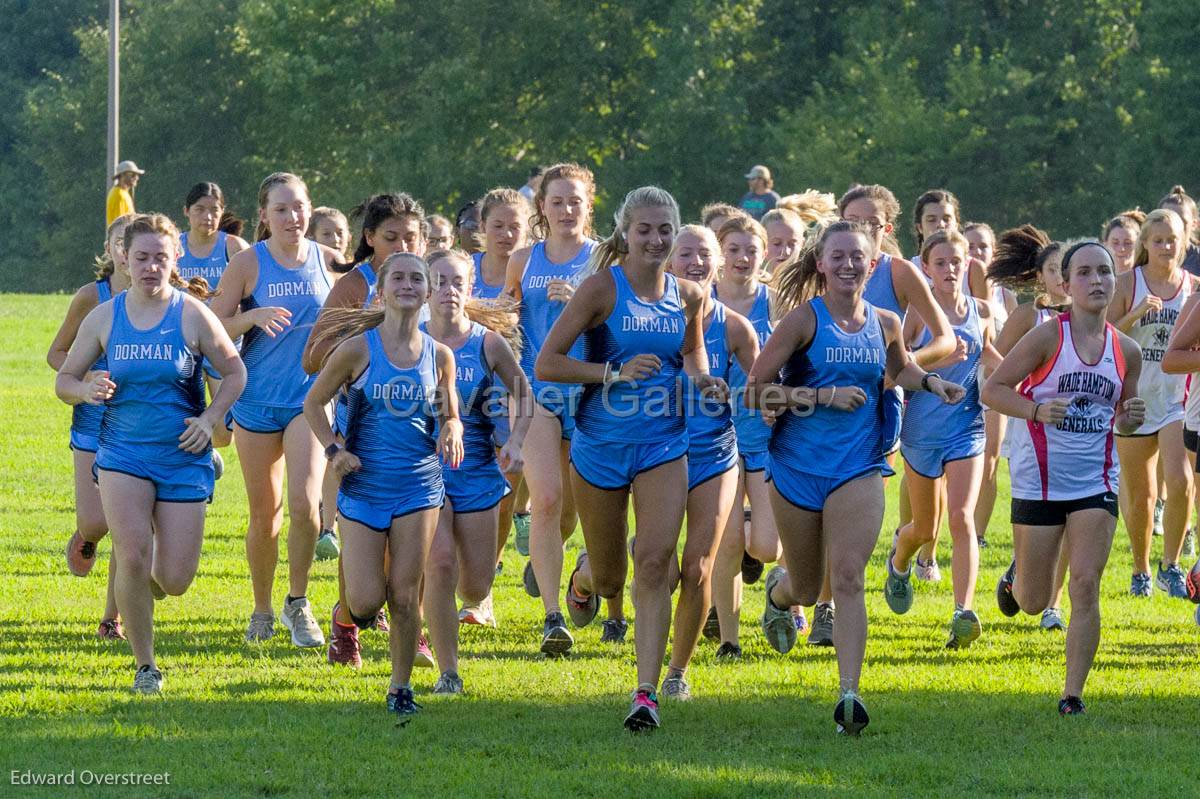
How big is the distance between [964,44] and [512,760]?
40695 millimetres

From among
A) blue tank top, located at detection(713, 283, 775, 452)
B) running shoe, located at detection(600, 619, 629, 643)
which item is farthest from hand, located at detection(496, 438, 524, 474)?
running shoe, located at detection(600, 619, 629, 643)

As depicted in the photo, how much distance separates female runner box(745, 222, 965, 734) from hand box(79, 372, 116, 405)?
9.06 feet

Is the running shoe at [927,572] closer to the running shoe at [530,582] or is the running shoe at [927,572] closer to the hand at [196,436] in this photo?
the running shoe at [530,582]

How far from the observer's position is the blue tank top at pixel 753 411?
9586mm

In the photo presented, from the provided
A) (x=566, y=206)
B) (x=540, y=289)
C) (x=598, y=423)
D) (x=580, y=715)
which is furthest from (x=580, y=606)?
(x=566, y=206)

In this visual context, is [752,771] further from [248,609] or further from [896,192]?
[896,192]

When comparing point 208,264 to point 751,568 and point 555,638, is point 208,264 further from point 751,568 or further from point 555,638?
point 751,568

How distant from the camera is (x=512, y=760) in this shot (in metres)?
7.06

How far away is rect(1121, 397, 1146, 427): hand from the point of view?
25.5 ft

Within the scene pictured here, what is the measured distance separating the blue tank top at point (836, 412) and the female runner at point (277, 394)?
289cm

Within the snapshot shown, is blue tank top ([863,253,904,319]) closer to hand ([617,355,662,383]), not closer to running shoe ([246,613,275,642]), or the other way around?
hand ([617,355,662,383])

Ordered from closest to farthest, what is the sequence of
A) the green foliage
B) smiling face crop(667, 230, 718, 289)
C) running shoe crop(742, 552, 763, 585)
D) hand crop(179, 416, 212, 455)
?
hand crop(179, 416, 212, 455), smiling face crop(667, 230, 718, 289), running shoe crop(742, 552, 763, 585), the green foliage

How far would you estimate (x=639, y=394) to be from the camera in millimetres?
7695

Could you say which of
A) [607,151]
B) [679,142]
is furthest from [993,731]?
[607,151]
